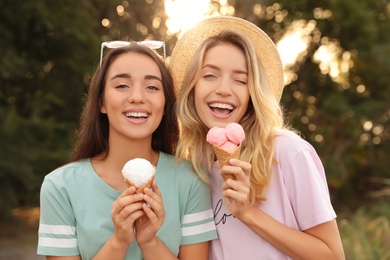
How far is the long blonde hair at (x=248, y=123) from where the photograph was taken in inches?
127

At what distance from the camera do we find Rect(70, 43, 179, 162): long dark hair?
3.37 m

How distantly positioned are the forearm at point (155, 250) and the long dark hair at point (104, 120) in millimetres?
695

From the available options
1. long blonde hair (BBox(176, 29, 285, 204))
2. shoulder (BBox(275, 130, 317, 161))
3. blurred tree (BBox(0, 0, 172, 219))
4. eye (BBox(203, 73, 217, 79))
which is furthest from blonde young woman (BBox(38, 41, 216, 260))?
blurred tree (BBox(0, 0, 172, 219))

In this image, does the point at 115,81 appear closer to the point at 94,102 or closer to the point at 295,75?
the point at 94,102

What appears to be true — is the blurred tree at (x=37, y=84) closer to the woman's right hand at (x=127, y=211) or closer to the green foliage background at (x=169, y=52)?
the green foliage background at (x=169, y=52)

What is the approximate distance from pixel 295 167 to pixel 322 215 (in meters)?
0.29

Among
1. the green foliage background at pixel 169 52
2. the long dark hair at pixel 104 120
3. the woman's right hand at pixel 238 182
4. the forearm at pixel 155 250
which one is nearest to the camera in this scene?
the woman's right hand at pixel 238 182

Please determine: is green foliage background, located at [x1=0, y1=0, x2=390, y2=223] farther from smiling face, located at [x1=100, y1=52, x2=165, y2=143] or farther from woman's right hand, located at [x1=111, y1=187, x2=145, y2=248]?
woman's right hand, located at [x1=111, y1=187, x2=145, y2=248]

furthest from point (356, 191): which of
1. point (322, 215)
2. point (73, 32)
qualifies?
point (322, 215)

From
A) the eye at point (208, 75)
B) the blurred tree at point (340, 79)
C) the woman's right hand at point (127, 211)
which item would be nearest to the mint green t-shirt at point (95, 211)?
the woman's right hand at point (127, 211)

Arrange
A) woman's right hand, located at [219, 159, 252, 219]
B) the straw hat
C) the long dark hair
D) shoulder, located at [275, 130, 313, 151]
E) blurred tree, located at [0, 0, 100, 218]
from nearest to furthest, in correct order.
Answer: woman's right hand, located at [219, 159, 252, 219] < shoulder, located at [275, 130, 313, 151] < the long dark hair < the straw hat < blurred tree, located at [0, 0, 100, 218]

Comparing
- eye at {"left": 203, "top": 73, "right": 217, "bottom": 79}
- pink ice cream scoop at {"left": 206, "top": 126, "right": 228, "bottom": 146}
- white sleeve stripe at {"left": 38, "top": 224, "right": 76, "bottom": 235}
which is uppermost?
eye at {"left": 203, "top": 73, "right": 217, "bottom": 79}

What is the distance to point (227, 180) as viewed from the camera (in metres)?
2.94

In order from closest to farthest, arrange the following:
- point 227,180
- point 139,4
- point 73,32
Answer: point 227,180
point 73,32
point 139,4
